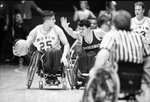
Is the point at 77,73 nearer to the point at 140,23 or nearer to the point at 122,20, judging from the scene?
the point at 140,23

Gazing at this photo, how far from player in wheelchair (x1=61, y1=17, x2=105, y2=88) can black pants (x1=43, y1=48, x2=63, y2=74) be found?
332 millimetres

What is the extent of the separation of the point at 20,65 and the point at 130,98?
8.63 metres

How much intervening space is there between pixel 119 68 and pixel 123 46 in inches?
9.3

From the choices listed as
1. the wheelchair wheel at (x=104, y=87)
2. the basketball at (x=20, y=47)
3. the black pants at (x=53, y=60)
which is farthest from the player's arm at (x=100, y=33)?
the wheelchair wheel at (x=104, y=87)

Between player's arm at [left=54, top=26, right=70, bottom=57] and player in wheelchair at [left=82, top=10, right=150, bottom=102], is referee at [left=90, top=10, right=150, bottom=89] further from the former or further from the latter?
player's arm at [left=54, top=26, right=70, bottom=57]

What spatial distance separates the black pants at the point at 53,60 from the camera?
26.0ft

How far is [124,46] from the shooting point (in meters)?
4.89

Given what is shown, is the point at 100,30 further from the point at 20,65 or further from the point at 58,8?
the point at 58,8

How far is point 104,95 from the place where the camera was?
15.4ft

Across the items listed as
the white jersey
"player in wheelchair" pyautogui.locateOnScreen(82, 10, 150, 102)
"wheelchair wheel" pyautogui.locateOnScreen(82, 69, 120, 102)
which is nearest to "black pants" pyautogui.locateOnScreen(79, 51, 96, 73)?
the white jersey

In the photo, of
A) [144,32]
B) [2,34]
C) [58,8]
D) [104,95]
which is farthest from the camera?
[58,8]

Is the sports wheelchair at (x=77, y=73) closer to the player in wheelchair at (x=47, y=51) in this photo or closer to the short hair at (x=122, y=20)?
the player in wheelchair at (x=47, y=51)

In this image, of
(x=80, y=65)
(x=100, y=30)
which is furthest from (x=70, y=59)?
(x=100, y=30)

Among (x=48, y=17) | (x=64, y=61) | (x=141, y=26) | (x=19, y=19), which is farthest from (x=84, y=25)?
(x=19, y=19)
